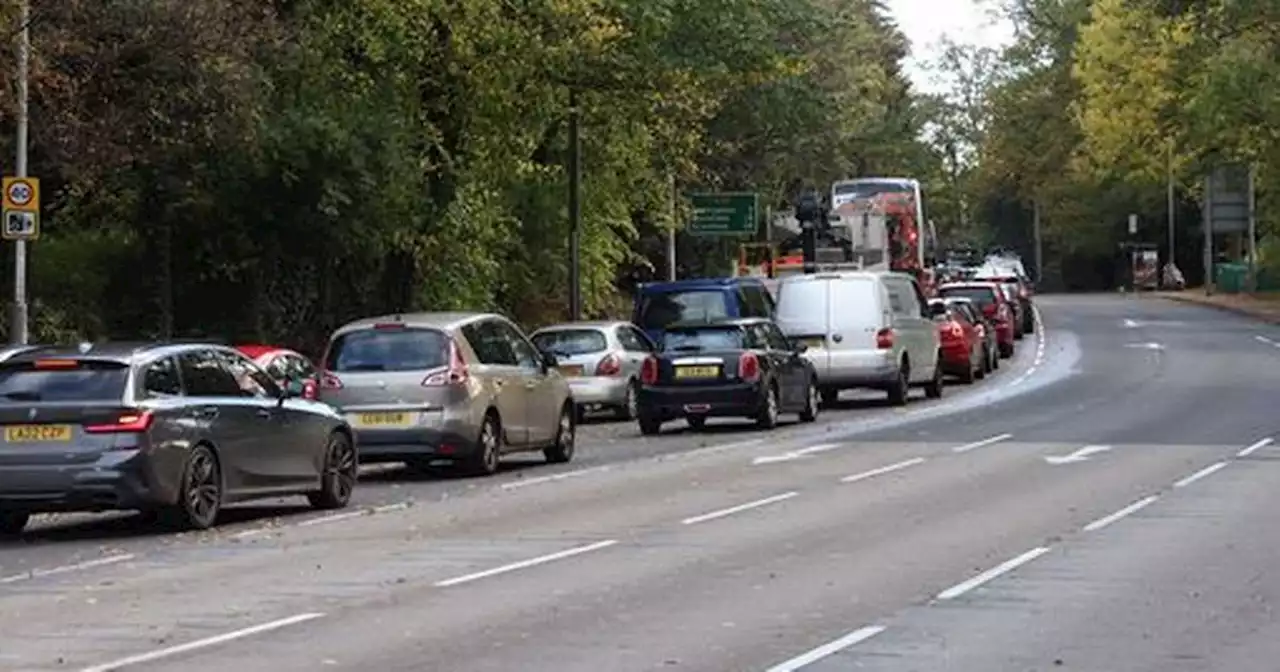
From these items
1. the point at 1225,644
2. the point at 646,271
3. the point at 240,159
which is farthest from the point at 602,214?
the point at 1225,644

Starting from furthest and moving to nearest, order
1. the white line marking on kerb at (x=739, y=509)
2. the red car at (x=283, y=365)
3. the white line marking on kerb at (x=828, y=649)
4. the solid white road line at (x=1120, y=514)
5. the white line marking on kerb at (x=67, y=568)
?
the red car at (x=283, y=365)
the white line marking on kerb at (x=739, y=509)
the solid white road line at (x=1120, y=514)
the white line marking on kerb at (x=67, y=568)
the white line marking on kerb at (x=828, y=649)

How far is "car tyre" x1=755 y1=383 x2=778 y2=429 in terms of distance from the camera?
30.3 m

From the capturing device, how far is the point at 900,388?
35719mm

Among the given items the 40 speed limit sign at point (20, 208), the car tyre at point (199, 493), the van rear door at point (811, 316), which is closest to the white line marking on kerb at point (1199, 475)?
the car tyre at point (199, 493)

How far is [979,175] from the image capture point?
127812mm

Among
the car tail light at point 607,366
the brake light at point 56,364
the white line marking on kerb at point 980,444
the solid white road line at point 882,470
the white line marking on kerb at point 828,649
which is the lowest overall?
the solid white road line at point 882,470

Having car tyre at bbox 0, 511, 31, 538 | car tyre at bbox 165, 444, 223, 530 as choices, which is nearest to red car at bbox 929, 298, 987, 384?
car tyre at bbox 165, 444, 223, 530

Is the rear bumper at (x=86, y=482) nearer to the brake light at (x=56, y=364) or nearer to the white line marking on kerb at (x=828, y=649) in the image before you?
the brake light at (x=56, y=364)

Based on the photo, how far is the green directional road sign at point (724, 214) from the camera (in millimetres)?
52500

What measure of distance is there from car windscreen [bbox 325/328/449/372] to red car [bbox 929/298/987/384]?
1972cm

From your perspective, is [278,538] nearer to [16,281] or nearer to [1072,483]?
[1072,483]

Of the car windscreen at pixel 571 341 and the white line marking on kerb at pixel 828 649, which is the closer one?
the white line marking on kerb at pixel 828 649

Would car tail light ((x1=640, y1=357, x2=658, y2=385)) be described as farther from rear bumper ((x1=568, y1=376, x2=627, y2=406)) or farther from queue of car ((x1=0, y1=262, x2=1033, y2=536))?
rear bumper ((x1=568, y1=376, x2=627, y2=406))

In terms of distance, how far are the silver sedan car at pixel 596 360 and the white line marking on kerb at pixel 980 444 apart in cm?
668
